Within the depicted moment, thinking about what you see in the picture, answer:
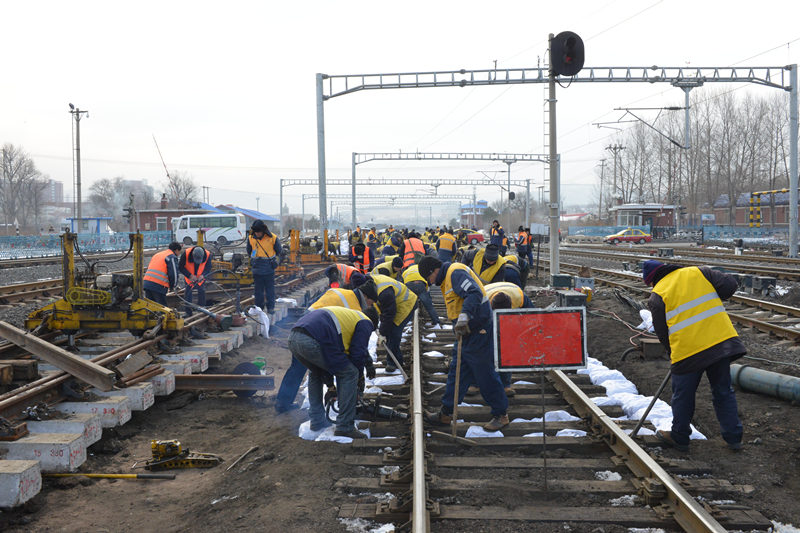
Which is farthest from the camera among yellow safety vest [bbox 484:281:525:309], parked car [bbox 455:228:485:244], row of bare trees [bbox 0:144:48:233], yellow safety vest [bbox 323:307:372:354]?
row of bare trees [bbox 0:144:48:233]

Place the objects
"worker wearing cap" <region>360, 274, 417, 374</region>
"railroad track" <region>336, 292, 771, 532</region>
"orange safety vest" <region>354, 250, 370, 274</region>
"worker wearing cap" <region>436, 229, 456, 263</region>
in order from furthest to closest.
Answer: "worker wearing cap" <region>436, 229, 456, 263</region>
"orange safety vest" <region>354, 250, 370, 274</region>
"worker wearing cap" <region>360, 274, 417, 374</region>
"railroad track" <region>336, 292, 771, 532</region>

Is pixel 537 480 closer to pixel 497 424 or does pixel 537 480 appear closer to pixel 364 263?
pixel 497 424

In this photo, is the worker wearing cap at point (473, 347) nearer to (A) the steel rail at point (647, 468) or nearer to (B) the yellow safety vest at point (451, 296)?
(B) the yellow safety vest at point (451, 296)

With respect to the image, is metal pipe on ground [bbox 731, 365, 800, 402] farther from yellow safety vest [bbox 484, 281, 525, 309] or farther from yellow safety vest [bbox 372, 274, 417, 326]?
yellow safety vest [bbox 372, 274, 417, 326]

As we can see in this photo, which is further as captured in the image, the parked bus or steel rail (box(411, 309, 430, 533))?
the parked bus

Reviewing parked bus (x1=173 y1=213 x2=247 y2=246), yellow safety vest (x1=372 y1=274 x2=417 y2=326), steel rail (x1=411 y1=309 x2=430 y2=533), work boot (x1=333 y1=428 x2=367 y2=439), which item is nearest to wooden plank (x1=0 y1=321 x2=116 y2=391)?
work boot (x1=333 y1=428 x2=367 y2=439)

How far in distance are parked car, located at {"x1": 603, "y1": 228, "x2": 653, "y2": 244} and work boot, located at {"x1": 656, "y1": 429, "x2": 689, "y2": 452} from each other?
43.2m

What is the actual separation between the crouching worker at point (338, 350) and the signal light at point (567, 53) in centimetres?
739

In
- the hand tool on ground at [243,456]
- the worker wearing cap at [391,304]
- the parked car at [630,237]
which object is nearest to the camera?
the hand tool on ground at [243,456]

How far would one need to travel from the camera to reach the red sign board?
4.73m

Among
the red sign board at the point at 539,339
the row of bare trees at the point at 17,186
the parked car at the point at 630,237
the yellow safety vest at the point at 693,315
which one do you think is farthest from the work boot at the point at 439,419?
the row of bare trees at the point at 17,186

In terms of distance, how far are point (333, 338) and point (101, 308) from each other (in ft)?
14.4

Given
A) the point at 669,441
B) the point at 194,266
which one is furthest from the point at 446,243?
the point at 669,441

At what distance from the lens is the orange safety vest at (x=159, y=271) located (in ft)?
32.0
